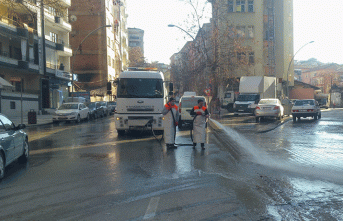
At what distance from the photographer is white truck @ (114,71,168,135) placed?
15.8 meters

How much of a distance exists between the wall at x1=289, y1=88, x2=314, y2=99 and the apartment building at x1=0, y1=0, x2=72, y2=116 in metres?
40.9

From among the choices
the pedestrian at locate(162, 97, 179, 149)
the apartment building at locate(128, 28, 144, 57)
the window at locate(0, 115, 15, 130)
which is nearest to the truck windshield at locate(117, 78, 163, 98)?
the pedestrian at locate(162, 97, 179, 149)

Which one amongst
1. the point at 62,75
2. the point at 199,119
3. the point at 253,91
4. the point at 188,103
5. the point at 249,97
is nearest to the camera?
the point at 199,119

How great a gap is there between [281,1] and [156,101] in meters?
46.5

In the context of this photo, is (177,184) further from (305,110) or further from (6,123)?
(305,110)

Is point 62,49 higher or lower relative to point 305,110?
higher

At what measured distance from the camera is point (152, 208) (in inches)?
207

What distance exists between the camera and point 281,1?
5622cm

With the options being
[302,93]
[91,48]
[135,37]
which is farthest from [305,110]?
[135,37]

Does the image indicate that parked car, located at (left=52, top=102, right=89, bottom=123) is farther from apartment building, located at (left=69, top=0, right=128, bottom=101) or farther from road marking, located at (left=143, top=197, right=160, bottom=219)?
apartment building, located at (left=69, top=0, right=128, bottom=101)

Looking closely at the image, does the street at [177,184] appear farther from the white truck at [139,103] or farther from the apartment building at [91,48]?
the apartment building at [91,48]

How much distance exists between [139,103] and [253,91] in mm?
20108

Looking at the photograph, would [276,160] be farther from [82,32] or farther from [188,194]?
[82,32]

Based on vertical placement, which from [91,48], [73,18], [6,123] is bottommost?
[6,123]
